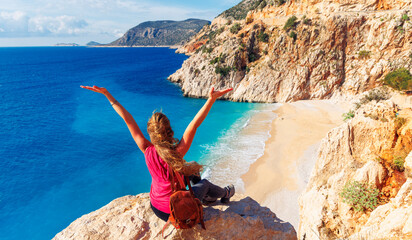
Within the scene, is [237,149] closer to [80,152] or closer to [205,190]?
[80,152]

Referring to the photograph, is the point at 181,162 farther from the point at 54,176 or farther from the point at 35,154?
the point at 35,154

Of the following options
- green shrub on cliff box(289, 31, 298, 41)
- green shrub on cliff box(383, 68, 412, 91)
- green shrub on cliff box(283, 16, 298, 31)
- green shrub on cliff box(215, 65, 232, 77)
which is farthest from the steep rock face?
green shrub on cliff box(283, 16, 298, 31)

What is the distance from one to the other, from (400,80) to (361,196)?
27.3 m

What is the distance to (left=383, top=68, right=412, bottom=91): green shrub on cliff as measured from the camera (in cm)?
2272

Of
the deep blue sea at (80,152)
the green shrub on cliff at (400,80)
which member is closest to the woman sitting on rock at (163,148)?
the deep blue sea at (80,152)

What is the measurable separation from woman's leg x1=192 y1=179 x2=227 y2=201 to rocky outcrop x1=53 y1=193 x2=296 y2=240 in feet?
0.93

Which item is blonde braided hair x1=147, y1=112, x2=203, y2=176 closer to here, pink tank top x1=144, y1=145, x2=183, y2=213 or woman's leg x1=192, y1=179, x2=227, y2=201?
pink tank top x1=144, y1=145, x2=183, y2=213

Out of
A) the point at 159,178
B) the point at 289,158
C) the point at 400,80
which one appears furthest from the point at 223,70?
the point at 159,178

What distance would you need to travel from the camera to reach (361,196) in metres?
4.64

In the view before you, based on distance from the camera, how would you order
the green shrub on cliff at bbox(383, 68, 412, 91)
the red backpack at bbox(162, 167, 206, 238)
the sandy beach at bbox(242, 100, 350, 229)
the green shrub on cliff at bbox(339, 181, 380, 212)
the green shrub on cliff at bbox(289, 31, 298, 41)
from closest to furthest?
the red backpack at bbox(162, 167, 206, 238) < the green shrub on cliff at bbox(339, 181, 380, 212) < the sandy beach at bbox(242, 100, 350, 229) < the green shrub on cliff at bbox(383, 68, 412, 91) < the green shrub on cliff at bbox(289, 31, 298, 41)

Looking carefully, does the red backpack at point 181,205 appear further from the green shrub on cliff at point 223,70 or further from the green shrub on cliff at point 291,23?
the green shrub on cliff at point 291,23

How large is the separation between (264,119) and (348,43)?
59.8 feet

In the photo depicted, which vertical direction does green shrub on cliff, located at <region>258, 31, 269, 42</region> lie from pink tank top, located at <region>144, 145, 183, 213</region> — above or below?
above

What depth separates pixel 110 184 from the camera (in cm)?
1742
